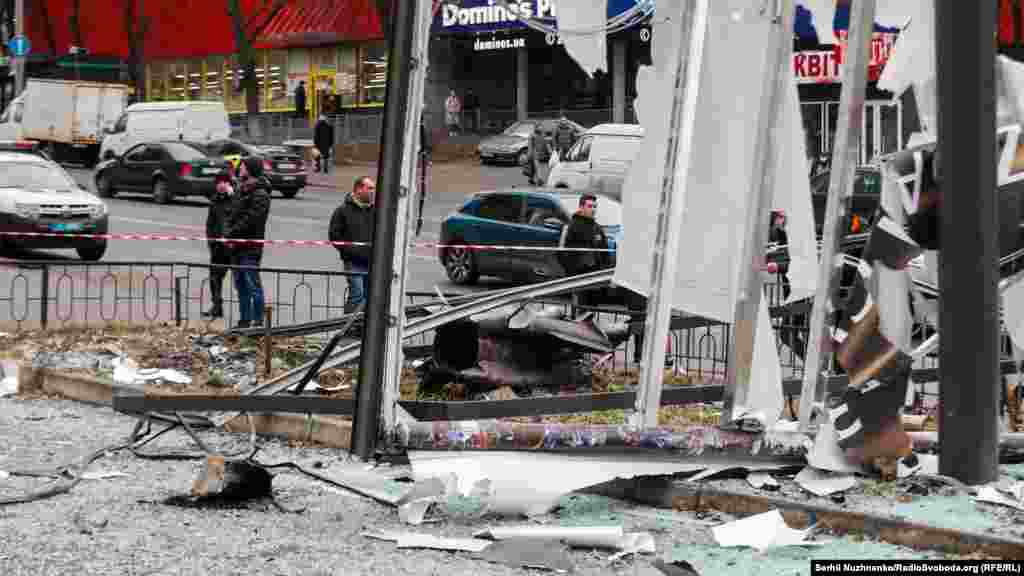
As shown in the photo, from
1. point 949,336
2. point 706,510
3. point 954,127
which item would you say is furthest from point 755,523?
point 954,127

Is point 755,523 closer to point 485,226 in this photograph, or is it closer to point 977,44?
point 977,44

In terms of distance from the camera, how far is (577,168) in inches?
1414

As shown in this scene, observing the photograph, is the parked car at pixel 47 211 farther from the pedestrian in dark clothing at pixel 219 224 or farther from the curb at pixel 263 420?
the curb at pixel 263 420

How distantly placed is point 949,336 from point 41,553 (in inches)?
186

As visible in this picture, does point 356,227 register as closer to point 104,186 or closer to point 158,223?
point 158,223

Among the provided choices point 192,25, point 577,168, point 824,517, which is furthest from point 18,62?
point 824,517

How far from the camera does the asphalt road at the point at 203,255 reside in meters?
20.6

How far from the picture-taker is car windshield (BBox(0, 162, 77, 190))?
2798 centimetres

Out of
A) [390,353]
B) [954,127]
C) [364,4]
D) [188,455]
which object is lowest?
[188,455]

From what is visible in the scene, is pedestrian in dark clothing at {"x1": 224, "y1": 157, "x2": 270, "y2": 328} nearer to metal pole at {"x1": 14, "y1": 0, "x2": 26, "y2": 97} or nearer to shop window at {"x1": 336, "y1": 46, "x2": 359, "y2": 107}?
metal pole at {"x1": 14, "y1": 0, "x2": 26, "y2": 97}

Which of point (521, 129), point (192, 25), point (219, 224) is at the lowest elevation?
point (219, 224)

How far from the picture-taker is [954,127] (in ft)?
30.8

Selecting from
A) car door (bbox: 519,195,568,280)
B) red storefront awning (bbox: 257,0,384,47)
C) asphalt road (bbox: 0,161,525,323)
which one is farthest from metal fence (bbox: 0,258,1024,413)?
red storefront awning (bbox: 257,0,384,47)

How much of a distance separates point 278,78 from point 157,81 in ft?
25.3
